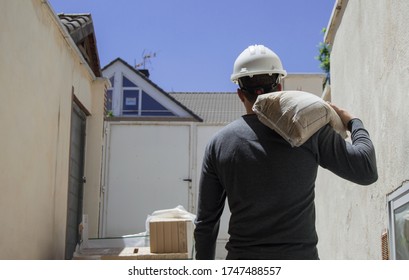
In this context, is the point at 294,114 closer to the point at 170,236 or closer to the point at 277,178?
the point at 277,178

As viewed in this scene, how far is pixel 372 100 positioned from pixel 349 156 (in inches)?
81.5

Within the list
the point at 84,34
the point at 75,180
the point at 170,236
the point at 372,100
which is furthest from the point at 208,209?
the point at 84,34

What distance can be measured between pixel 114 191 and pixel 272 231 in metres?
8.04

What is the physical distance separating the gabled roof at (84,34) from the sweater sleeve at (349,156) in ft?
22.2

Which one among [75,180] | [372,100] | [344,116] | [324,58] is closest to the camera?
[344,116]

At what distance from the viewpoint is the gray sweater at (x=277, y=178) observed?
2645 millimetres

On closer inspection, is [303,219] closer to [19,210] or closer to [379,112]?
[379,112]

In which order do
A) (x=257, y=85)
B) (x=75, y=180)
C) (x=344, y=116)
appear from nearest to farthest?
(x=344, y=116) → (x=257, y=85) → (x=75, y=180)

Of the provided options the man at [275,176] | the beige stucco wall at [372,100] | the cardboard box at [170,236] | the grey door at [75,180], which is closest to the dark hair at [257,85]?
the man at [275,176]

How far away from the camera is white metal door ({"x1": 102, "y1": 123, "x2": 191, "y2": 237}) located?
1045 cm

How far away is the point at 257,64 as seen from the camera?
10.1 feet

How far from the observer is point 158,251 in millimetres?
7352
